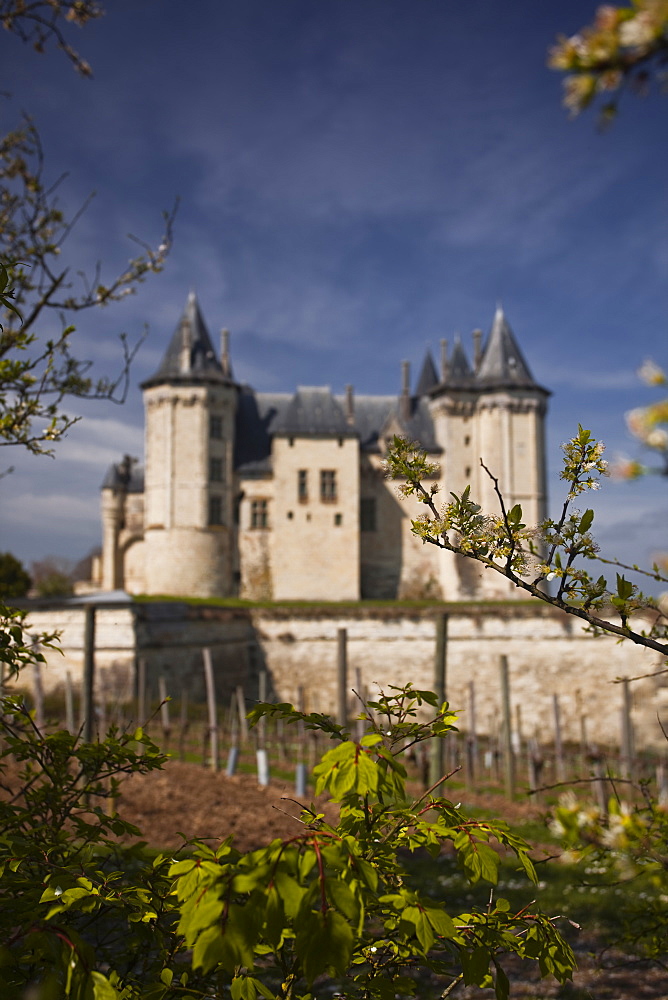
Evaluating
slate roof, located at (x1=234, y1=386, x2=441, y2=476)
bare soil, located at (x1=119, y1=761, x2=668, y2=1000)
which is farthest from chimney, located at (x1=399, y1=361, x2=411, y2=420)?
bare soil, located at (x1=119, y1=761, x2=668, y2=1000)

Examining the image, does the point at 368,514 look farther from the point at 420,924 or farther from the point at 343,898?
the point at 343,898

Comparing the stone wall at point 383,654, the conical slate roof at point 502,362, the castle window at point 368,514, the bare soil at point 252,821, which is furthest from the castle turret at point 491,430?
the bare soil at point 252,821

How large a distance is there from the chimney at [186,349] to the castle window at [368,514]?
10.6m

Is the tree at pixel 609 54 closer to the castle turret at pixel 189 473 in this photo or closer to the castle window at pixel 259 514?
the castle turret at pixel 189 473

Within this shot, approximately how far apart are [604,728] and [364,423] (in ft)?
63.8

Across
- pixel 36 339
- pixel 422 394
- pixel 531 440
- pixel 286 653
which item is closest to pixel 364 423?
pixel 422 394

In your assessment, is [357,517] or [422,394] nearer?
[357,517]

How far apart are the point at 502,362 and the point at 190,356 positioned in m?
14.8

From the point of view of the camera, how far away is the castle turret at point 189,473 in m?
32.8

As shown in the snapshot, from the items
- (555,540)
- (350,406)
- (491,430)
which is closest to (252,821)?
(555,540)

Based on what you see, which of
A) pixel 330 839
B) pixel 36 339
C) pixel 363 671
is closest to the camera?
pixel 330 839

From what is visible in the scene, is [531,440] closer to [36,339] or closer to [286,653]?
[286,653]

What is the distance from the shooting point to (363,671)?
26.5 meters

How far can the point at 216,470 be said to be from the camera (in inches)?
1353
